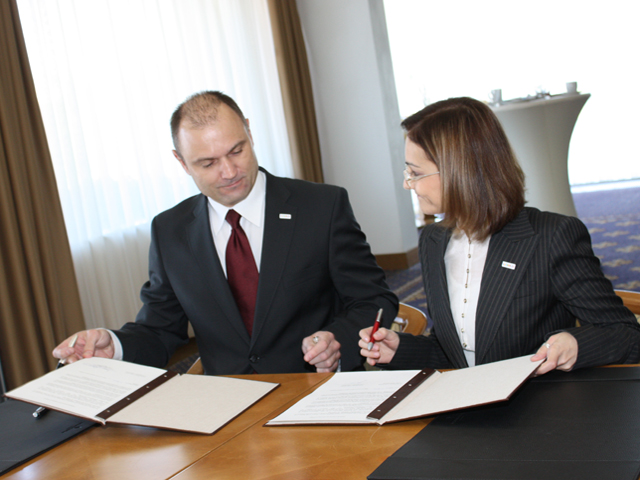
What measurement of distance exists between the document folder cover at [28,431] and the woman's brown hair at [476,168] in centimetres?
110

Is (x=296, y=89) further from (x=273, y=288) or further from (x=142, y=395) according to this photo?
(x=142, y=395)

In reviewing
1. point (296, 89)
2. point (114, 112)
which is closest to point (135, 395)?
point (114, 112)

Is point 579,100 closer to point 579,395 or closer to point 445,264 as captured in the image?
point 445,264

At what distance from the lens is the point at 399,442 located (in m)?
1.06

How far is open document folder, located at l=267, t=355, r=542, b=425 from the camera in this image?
1.10 meters

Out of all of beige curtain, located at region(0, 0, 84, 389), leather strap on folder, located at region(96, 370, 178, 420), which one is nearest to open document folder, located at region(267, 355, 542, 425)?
leather strap on folder, located at region(96, 370, 178, 420)

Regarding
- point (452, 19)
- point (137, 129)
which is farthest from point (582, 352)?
point (452, 19)

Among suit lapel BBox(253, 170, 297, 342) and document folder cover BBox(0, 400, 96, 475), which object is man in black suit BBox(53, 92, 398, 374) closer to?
suit lapel BBox(253, 170, 297, 342)

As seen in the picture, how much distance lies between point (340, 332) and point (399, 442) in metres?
0.84

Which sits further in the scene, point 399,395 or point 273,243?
point 273,243

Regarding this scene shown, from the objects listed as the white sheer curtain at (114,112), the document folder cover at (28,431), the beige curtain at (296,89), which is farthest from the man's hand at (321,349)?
the beige curtain at (296,89)

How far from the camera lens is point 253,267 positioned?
6.80 feet

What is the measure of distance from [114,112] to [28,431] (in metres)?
3.10

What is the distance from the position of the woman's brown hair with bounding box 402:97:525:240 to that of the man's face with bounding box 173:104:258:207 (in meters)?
0.69
